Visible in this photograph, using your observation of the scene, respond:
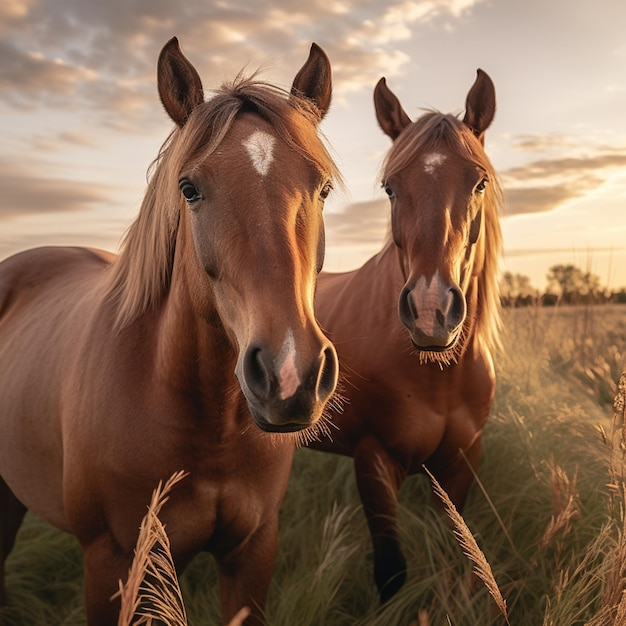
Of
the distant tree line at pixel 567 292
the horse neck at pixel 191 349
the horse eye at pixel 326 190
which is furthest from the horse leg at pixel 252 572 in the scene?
the distant tree line at pixel 567 292

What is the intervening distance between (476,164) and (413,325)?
0.94m

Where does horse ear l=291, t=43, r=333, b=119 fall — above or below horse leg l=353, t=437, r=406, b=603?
above

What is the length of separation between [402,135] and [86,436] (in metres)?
2.18

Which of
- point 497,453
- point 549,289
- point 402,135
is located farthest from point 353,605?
point 549,289

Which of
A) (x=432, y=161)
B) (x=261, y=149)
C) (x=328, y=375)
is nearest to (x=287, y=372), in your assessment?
(x=328, y=375)

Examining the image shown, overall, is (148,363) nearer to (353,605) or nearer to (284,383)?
(284,383)

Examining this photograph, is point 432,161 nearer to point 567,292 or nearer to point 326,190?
point 326,190

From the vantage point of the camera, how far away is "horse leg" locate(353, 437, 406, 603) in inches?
123

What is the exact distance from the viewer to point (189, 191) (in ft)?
6.11

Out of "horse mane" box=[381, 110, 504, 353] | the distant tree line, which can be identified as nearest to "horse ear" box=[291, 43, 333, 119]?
"horse mane" box=[381, 110, 504, 353]

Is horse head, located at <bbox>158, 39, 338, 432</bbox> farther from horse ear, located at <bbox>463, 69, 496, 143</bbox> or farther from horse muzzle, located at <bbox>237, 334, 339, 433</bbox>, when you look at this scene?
horse ear, located at <bbox>463, 69, 496, 143</bbox>

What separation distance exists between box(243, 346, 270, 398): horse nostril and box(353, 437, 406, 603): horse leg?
1.78m

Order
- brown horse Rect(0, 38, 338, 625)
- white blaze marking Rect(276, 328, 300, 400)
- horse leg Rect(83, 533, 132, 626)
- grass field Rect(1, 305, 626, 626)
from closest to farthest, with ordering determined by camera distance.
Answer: white blaze marking Rect(276, 328, 300, 400) < brown horse Rect(0, 38, 338, 625) < horse leg Rect(83, 533, 132, 626) < grass field Rect(1, 305, 626, 626)

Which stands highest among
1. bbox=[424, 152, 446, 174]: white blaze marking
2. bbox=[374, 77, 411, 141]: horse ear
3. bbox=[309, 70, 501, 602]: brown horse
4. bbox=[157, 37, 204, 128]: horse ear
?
bbox=[374, 77, 411, 141]: horse ear
